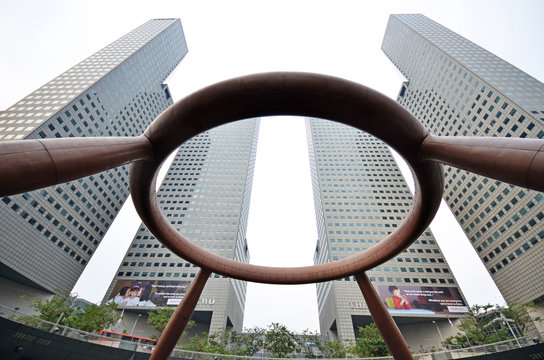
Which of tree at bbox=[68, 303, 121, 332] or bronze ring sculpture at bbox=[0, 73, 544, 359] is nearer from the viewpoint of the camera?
bronze ring sculpture at bbox=[0, 73, 544, 359]

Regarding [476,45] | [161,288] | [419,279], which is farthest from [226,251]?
[476,45]

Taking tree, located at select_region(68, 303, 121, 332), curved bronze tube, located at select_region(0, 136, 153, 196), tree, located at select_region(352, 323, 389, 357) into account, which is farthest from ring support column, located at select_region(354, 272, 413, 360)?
tree, located at select_region(68, 303, 121, 332)

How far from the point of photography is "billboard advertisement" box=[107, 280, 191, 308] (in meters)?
56.9

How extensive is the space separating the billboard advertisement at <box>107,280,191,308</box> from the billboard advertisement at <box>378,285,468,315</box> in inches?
1672

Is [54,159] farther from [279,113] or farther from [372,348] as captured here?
[372,348]

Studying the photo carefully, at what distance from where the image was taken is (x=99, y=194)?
67.8 m

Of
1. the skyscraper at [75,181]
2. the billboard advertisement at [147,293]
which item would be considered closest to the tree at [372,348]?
the billboard advertisement at [147,293]

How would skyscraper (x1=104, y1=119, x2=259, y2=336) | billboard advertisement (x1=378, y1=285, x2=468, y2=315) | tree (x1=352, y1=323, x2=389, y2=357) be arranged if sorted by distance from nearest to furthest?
tree (x1=352, y1=323, x2=389, y2=357) → billboard advertisement (x1=378, y1=285, x2=468, y2=315) → skyscraper (x1=104, y1=119, x2=259, y2=336)

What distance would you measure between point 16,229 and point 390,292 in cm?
6935

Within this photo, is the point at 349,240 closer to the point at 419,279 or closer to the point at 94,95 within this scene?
the point at 419,279

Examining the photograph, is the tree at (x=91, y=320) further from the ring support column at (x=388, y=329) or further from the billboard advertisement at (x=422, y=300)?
the billboard advertisement at (x=422, y=300)

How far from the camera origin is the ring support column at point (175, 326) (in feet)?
60.6

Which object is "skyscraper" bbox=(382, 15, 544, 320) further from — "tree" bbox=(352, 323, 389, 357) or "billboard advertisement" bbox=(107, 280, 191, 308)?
"billboard advertisement" bbox=(107, 280, 191, 308)

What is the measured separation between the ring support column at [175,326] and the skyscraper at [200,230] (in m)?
39.6
